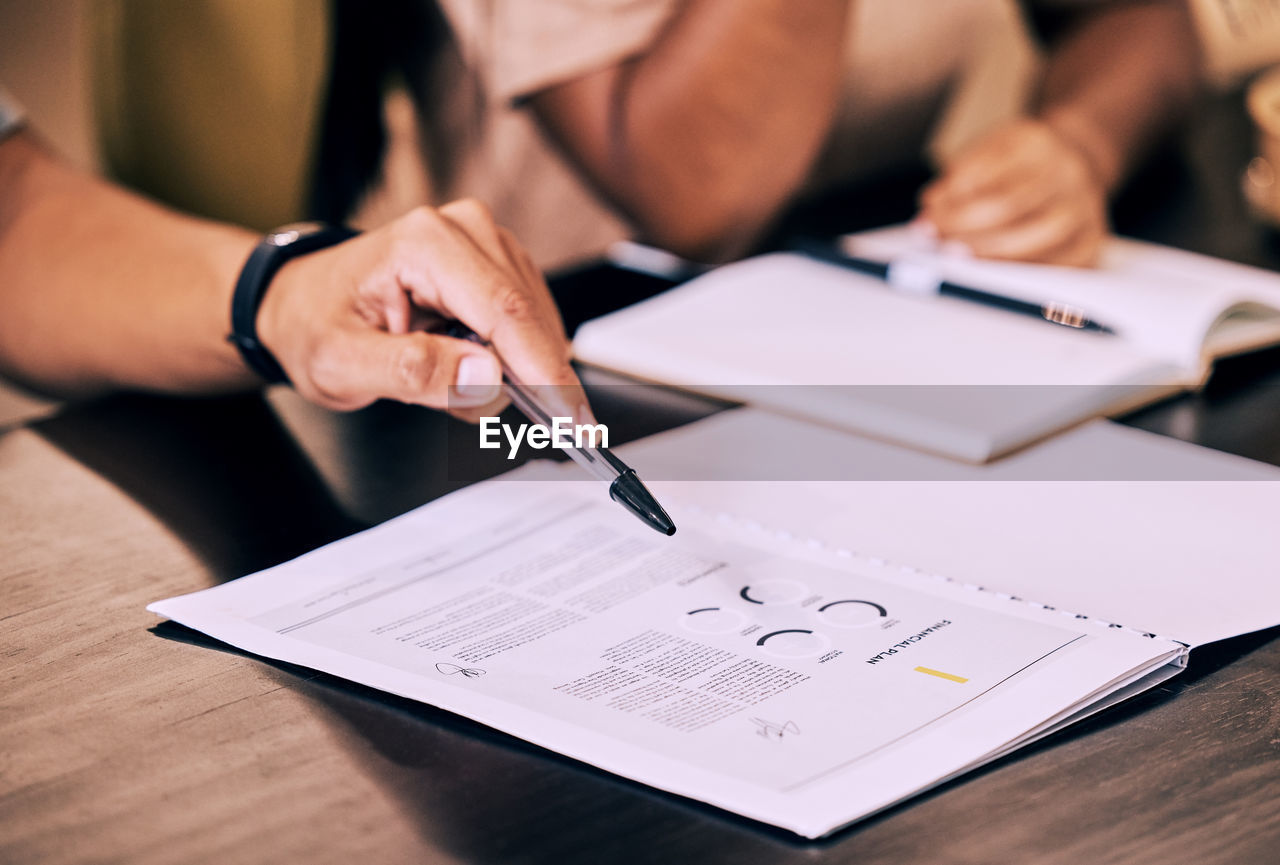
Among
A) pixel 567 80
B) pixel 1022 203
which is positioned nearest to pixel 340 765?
pixel 1022 203

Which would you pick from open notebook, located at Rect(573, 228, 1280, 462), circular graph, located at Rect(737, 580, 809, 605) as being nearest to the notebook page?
open notebook, located at Rect(573, 228, 1280, 462)

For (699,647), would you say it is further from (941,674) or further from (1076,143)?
(1076,143)

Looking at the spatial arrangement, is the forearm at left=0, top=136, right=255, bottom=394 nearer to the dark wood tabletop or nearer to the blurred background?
the dark wood tabletop

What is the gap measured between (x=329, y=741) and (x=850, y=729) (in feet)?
0.59

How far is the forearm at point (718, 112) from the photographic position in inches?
44.0

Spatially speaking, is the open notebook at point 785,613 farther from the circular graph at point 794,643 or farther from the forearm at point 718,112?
the forearm at point 718,112

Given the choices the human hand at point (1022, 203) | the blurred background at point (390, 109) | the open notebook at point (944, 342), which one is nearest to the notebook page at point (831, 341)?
the open notebook at point (944, 342)

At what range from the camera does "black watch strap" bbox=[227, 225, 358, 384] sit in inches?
27.1

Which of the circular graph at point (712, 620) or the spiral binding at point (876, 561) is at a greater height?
the spiral binding at point (876, 561)

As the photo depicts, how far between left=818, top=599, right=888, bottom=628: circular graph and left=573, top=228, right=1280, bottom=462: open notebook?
0.62 ft

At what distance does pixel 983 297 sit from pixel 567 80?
19.4 inches

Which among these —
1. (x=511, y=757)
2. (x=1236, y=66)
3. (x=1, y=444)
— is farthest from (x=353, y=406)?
(x=1236, y=66)

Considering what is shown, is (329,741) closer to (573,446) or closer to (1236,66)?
(573,446)

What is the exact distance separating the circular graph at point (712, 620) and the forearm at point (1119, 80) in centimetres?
80
